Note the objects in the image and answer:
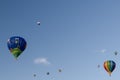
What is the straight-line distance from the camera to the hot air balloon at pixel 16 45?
304ft

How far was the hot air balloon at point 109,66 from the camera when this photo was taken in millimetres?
110119

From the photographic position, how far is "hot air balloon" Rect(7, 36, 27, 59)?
92.8 m

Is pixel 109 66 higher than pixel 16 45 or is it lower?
lower

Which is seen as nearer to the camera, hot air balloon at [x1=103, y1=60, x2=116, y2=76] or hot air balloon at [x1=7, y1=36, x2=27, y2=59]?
hot air balloon at [x1=7, y1=36, x2=27, y2=59]

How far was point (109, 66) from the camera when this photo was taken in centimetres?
11188

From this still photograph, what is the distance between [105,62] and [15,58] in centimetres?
3151

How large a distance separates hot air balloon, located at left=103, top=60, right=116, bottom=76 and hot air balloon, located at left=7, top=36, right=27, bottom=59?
27.3 meters

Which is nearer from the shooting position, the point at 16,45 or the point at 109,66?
the point at 16,45

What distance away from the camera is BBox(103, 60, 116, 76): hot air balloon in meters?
110

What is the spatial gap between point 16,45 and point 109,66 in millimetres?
30888

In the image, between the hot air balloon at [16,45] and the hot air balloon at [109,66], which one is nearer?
the hot air balloon at [16,45]

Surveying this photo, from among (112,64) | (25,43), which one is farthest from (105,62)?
(25,43)

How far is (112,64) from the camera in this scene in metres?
113

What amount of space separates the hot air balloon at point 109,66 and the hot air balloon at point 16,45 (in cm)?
2733
